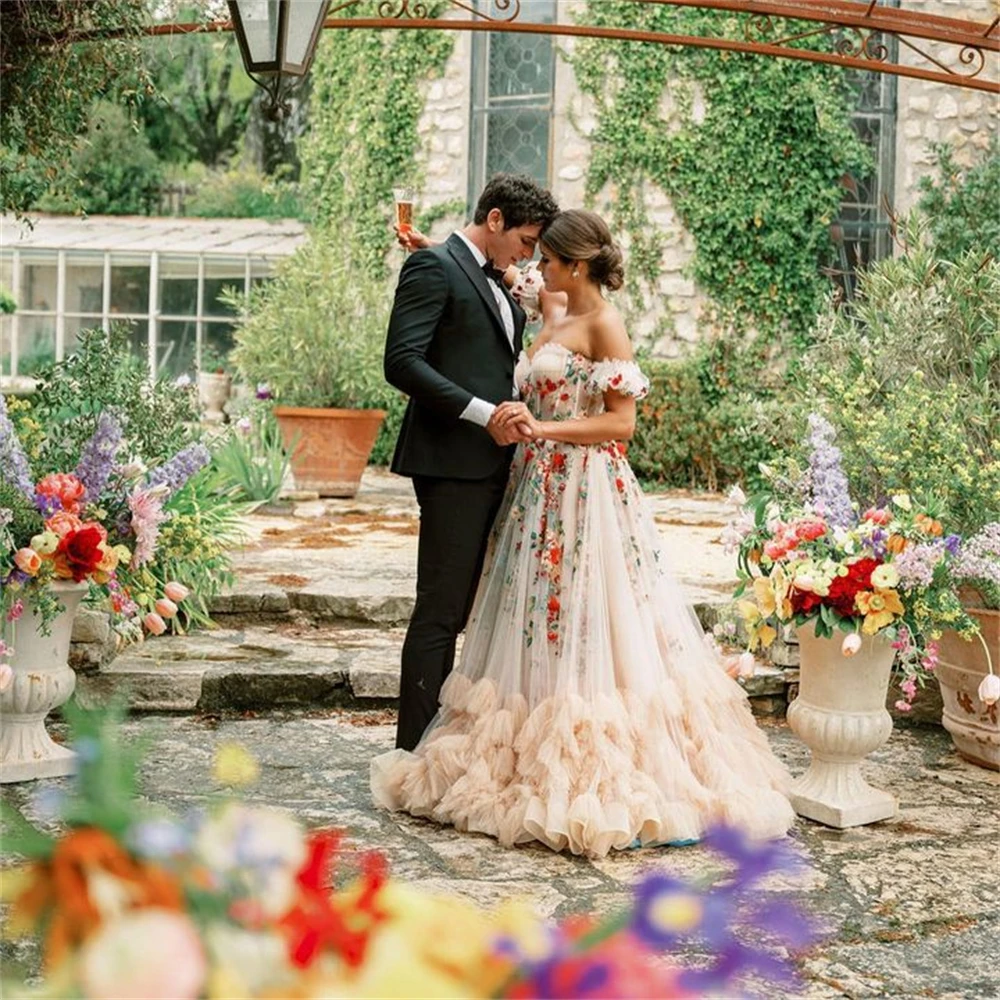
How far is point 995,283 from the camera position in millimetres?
5539

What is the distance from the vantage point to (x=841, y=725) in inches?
168

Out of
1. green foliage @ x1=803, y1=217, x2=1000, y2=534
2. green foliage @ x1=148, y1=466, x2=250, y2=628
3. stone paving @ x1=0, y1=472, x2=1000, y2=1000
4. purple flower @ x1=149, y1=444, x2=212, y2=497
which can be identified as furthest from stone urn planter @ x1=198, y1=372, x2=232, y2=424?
purple flower @ x1=149, y1=444, x2=212, y2=497

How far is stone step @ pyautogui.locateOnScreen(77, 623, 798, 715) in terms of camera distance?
5.27m

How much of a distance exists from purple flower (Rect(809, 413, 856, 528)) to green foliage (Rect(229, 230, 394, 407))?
6240 millimetres

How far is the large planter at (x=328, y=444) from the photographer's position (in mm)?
10203

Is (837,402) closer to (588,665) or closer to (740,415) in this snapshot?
(588,665)

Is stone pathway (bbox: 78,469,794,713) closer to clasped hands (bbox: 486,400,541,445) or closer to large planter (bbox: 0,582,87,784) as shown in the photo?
large planter (bbox: 0,582,87,784)

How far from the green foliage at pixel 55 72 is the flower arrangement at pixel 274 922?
464 cm

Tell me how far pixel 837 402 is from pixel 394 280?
7982 mm

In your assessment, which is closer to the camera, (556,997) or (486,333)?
(556,997)

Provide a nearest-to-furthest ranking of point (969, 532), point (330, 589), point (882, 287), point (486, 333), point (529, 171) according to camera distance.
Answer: point (486, 333), point (969, 532), point (882, 287), point (330, 589), point (529, 171)

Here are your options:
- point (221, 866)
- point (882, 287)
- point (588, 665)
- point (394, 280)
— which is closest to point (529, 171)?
point (394, 280)

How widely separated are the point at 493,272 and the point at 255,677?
75.2 inches

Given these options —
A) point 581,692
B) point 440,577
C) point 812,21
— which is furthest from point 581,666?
point 812,21
